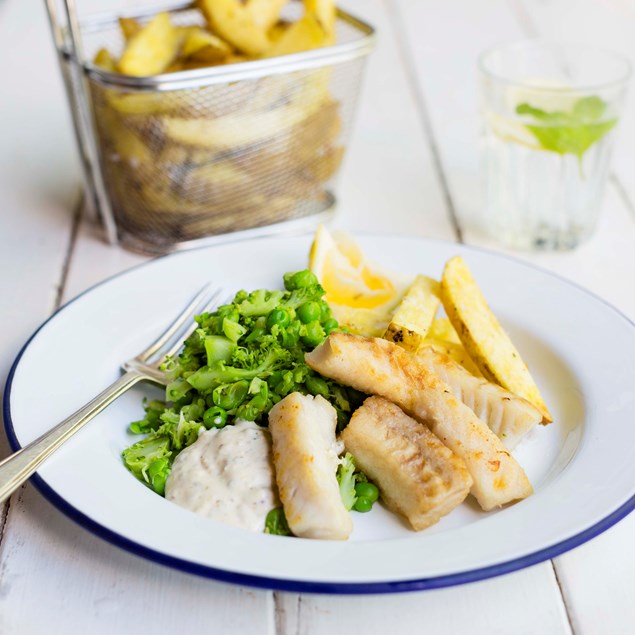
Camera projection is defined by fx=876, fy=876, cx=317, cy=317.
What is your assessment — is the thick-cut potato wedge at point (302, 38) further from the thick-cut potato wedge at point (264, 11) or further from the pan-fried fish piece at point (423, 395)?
the pan-fried fish piece at point (423, 395)

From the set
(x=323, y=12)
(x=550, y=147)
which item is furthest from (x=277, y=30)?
(x=550, y=147)

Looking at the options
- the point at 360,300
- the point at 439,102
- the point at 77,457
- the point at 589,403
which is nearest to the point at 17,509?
the point at 77,457

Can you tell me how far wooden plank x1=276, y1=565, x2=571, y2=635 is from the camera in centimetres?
199

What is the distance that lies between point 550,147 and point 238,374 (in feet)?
6.37

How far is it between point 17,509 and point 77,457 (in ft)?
0.83

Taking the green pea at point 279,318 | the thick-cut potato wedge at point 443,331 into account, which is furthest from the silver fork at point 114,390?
the thick-cut potato wedge at point 443,331

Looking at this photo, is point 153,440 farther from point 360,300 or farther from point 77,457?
point 360,300

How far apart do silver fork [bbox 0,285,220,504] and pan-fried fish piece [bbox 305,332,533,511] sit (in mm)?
570

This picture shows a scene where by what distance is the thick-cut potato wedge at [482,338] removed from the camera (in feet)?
8.43

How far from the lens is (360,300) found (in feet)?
9.96

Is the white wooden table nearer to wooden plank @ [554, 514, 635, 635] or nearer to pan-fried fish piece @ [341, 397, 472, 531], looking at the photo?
wooden plank @ [554, 514, 635, 635]

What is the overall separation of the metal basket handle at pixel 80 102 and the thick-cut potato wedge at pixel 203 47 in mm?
429

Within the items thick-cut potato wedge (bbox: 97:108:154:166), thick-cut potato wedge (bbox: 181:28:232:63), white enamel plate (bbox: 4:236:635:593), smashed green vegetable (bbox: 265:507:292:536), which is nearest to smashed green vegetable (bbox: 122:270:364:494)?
white enamel plate (bbox: 4:236:635:593)

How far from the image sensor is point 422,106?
213 inches
